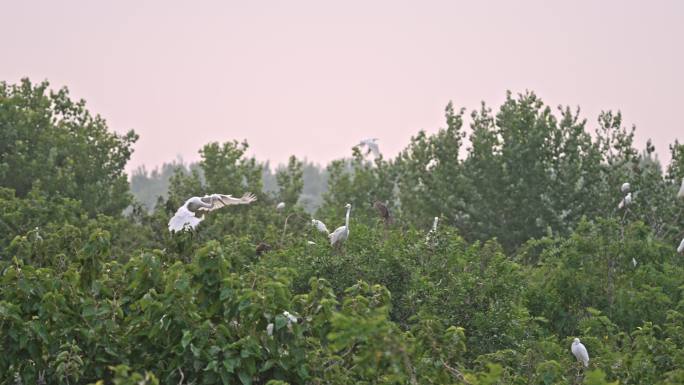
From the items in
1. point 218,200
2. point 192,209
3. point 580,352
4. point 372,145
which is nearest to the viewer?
point 580,352

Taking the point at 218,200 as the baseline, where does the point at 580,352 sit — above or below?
below

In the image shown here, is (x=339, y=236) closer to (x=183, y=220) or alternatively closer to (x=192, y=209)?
(x=192, y=209)

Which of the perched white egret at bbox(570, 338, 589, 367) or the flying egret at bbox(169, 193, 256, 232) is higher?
the flying egret at bbox(169, 193, 256, 232)

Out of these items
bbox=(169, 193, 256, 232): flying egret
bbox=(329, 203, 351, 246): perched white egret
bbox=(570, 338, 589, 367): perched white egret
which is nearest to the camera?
bbox=(169, 193, 256, 232): flying egret

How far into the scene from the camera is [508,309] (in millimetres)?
16469

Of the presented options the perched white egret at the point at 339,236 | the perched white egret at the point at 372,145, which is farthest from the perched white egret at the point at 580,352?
the perched white egret at the point at 372,145

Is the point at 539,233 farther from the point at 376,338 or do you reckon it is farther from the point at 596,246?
the point at 376,338

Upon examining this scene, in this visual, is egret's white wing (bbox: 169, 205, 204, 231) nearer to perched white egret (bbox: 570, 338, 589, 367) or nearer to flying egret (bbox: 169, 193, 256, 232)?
flying egret (bbox: 169, 193, 256, 232)

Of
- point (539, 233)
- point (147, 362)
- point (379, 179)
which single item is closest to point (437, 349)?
point (147, 362)

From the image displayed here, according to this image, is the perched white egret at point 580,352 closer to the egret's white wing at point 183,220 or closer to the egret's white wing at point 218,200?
the egret's white wing at point 183,220

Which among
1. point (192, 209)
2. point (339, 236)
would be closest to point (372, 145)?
point (339, 236)

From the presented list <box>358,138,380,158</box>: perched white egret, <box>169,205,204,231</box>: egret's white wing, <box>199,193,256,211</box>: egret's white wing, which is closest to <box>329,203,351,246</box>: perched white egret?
<box>199,193,256,211</box>: egret's white wing

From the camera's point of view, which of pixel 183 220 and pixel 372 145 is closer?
pixel 183 220

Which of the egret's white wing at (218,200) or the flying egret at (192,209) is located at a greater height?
the egret's white wing at (218,200)
